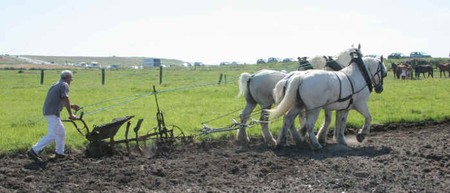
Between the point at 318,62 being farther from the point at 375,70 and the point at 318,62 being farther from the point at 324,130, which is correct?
the point at 324,130

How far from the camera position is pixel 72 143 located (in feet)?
37.8

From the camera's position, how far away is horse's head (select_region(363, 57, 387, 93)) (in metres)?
A: 12.5

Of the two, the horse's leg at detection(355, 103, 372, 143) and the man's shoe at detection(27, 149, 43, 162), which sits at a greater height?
the horse's leg at detection(355, 103, 372, 143)

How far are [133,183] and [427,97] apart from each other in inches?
676

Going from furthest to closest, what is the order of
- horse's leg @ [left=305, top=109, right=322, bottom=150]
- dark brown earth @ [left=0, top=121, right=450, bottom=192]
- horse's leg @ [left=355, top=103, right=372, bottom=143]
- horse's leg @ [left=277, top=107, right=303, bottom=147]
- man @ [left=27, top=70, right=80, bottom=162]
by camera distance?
horse's leg @ [left=355, top=103, right=372, bottom=143]
horse's leg @ [left=277, top=107, right=303, bottom=147]
horse's leg @ [left=305, top=109, right=322, bottom=150]
man @ [left=27, top=70, right=80, bottom=162]
dark brown earth @ [left=0, top=121, right=450, bottom=192]

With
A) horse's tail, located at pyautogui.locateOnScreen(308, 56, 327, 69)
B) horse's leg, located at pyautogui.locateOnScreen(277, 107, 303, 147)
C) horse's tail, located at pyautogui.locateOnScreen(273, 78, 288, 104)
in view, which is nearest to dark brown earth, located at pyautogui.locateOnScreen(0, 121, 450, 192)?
horse's leg, located at pyautogui.locateOnScreen(277, 107, 303, 147)

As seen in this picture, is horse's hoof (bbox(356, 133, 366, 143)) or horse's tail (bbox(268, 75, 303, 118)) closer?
horse's tail (bbox(268, 75, 303, 118))

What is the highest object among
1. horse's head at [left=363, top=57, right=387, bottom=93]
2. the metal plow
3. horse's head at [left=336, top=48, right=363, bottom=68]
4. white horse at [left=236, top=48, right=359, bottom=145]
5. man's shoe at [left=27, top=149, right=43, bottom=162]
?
horse's head at [left=336, top=48, right=363, bottom=68]

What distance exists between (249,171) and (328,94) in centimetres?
300

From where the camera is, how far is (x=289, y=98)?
10.8m

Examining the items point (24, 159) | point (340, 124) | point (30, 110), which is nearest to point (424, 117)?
point (340, 124)

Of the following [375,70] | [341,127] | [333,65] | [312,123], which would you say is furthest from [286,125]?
[375,70]

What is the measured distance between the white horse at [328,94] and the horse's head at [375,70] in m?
0.03

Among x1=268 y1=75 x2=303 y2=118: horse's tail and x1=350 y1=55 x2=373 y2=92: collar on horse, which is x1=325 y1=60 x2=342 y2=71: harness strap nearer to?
x1=350 y1=55 x2=373 y2=92: collar on horse
